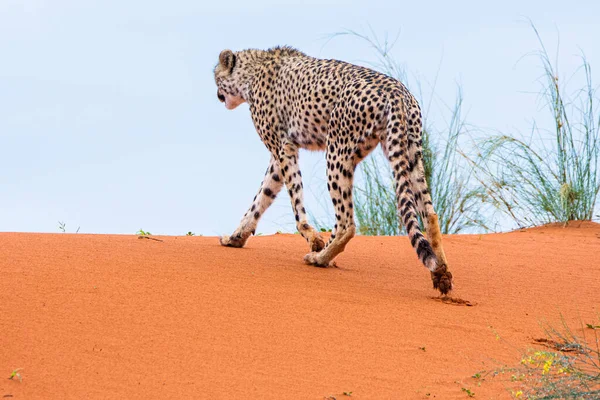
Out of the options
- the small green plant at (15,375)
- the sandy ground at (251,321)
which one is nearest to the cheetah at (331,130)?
the sandy ground at (251,321)

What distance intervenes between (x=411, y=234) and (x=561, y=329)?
1.19m

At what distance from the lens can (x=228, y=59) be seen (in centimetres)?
851

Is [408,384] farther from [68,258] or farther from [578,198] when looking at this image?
[578,198]

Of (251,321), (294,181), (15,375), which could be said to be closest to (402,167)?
(294,181)

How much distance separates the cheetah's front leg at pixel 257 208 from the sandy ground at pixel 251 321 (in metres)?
0.17

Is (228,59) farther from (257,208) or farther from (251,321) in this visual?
(251,321)

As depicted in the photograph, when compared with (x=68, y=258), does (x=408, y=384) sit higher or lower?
lower

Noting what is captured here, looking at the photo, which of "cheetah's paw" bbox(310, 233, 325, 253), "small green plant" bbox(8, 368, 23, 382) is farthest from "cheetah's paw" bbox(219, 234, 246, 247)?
"small green plant" bbox(8, 368, 23, 382)

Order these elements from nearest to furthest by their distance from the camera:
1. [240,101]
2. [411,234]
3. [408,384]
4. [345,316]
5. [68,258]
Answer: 1. [408,384]
2. [345,316]
3. [411,234]
4. [68,258]
5. [240,101]

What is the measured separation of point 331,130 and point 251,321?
204cm

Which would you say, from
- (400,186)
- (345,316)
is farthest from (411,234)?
(345,316)

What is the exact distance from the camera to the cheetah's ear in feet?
27.9

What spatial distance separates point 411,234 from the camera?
19.8 ft

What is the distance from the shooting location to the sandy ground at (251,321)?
4508 mm
